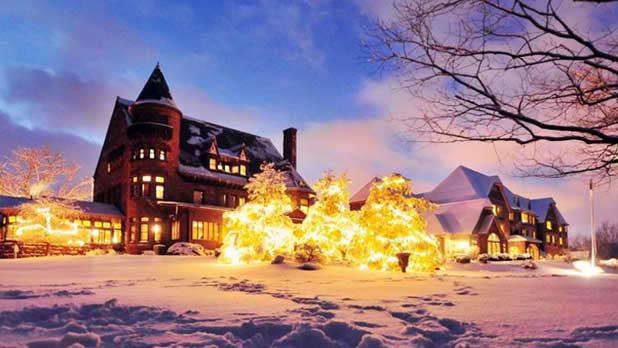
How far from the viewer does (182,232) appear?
36594mm

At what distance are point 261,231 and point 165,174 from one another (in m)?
19.1

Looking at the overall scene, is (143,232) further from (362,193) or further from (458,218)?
(458,218)

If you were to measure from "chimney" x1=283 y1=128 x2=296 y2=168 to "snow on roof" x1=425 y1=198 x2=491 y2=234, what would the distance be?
14.7 metres

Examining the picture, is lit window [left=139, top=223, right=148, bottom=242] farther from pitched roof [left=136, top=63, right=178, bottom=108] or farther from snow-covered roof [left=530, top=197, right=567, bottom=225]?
snow-covered roof [left=530, top=197, right=567, bottom=225]

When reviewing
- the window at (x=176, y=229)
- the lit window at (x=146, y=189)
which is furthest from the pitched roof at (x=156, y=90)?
the window at (x=176, y=229)

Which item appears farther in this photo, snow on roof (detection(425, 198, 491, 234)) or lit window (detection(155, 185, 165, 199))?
snow on roof (detection(425, 198, 491, 234))

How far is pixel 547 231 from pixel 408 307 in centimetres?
6515

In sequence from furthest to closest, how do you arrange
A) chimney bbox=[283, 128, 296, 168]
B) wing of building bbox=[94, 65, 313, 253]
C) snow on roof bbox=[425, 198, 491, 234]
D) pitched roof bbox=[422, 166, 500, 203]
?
chimney bbox=[283, 128, 296, 168] → pitched roof bbox=[422, 166, 500, 203] → snow on roof bbox=[425, 198, 491, 234] → wing of building bbox=[94, 65, 313, 253]

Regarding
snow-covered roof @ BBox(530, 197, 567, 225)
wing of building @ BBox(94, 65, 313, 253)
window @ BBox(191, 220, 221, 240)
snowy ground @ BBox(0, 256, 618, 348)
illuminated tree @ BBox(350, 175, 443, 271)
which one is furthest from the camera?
snow-covered roof @ BBox(530, 197, 567, 225)

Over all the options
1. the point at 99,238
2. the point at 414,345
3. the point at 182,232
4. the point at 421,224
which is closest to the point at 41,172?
the point at 99,238

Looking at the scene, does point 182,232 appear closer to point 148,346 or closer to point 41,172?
point 41,172

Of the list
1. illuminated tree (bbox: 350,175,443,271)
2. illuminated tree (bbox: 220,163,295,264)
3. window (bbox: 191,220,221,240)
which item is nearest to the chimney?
window (bbox: 191,220,221,240)

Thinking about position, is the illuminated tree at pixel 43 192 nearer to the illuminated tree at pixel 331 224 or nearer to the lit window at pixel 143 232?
the lit window at pixel 143 232

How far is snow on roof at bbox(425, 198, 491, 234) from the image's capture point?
4359 centimetres
